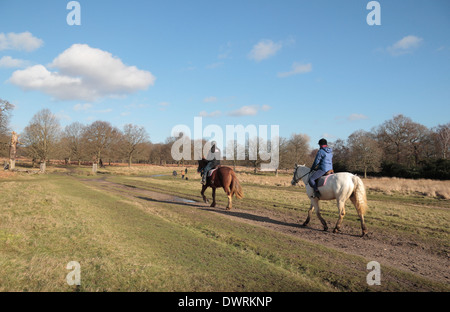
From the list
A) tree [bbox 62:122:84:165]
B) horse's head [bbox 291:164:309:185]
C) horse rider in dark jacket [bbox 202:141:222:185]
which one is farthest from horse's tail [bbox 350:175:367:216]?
tree [bbox 62:122:84:165]

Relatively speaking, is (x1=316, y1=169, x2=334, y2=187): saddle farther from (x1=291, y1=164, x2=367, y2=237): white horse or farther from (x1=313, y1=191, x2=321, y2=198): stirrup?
(x1=313, y1=191, x2=321, y2=198): stirrup

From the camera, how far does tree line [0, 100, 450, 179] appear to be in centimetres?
4584

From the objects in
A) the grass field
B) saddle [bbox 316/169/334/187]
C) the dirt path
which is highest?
saddle [bbox 316/169/334/187]

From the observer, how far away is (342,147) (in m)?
74.9

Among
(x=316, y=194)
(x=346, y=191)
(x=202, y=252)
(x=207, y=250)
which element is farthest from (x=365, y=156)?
(x=202, y=252)

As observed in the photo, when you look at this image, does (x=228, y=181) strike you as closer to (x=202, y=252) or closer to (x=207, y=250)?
(x=207, y=250)

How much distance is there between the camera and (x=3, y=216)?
7.98 m

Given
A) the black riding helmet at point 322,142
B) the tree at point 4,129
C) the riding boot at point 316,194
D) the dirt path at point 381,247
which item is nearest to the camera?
the dirt path at point 381,247

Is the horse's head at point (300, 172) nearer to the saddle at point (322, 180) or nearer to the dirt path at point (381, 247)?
the saddle at point (322, 180)

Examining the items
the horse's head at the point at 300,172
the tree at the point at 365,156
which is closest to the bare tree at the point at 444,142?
the tree at the point at 365,156

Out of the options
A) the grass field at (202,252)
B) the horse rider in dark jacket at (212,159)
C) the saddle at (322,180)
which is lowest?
the grass field at (202,252)

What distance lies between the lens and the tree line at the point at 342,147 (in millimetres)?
45844

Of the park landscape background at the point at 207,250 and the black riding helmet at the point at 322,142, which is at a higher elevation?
the black riding helmet at the point at 322,142
